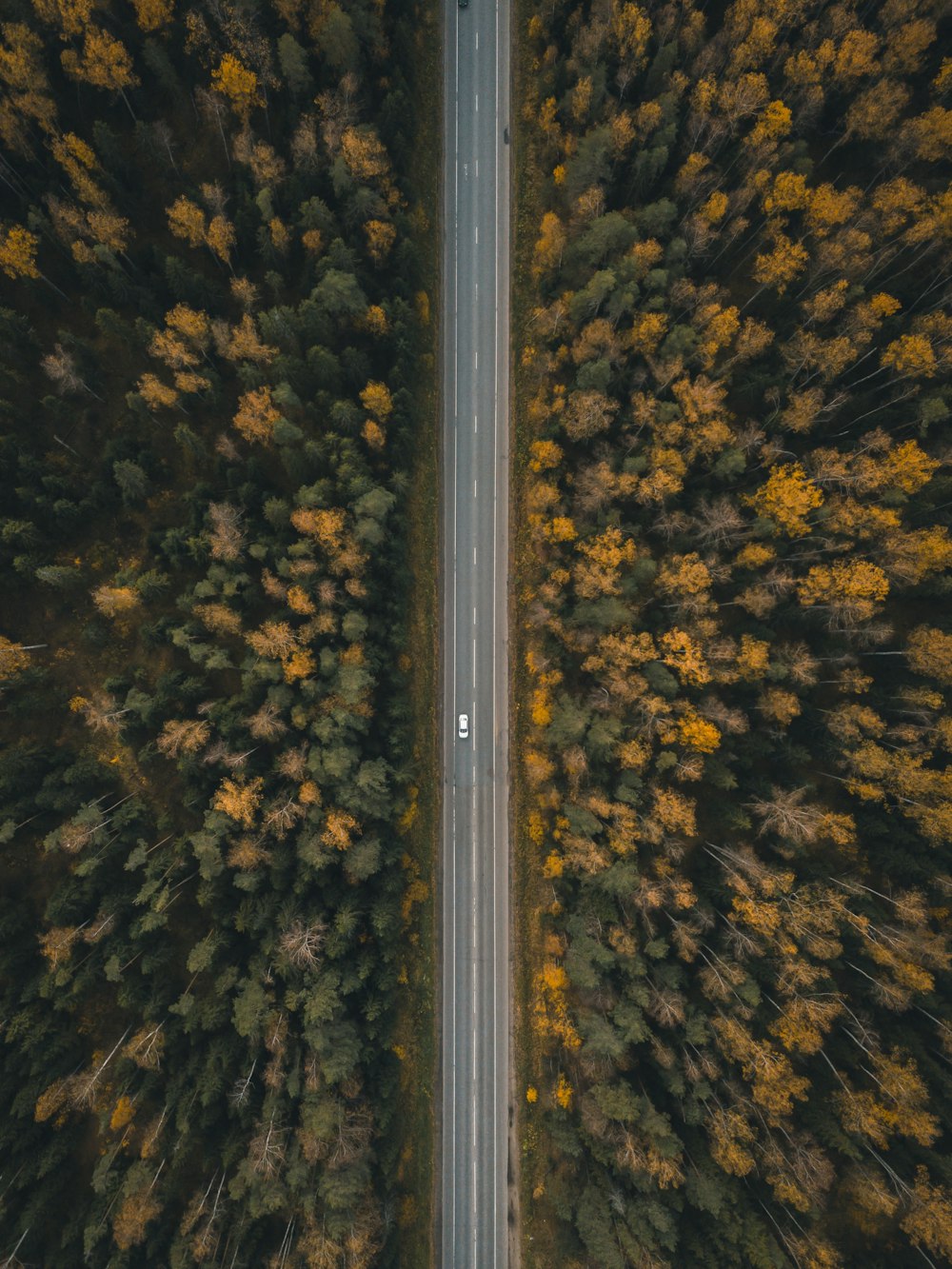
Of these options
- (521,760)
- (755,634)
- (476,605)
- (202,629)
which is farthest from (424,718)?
(755,634)

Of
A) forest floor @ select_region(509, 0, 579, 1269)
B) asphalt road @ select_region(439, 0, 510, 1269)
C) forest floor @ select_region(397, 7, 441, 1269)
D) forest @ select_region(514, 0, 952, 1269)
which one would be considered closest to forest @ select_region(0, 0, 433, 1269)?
forest floor @ select_region(397, 7, 441, 1269)

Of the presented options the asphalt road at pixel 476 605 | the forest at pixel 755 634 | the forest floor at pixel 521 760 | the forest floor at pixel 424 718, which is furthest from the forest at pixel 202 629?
the forest at pixel 755 634

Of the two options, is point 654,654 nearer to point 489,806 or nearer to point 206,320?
point 489,806

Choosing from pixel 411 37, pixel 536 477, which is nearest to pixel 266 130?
pixel 411 37

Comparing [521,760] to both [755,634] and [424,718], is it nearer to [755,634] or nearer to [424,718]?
[424,718]

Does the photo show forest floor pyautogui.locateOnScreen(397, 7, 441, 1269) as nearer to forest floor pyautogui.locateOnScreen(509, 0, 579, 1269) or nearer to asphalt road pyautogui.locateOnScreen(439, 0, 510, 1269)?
asphalt road pyautogui.locateOnScreen(439, 0, 510, 1269)

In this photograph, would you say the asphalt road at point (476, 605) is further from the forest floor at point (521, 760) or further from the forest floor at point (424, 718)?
the forest floor at point (424, 718)
